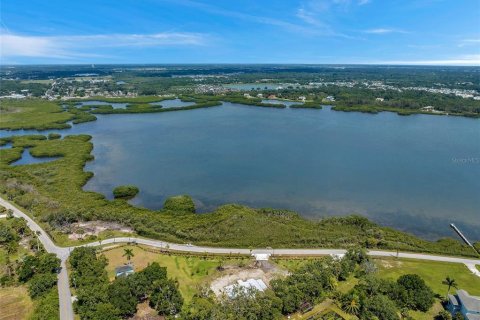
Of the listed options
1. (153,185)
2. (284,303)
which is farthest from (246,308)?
(153,185)

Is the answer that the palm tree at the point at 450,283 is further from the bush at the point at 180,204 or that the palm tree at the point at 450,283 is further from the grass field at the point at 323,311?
the bush at the point at 180,204

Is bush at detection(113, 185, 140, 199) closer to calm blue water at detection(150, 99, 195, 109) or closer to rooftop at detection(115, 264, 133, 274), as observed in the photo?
rooftop at detection(115, 264, 133, 274)

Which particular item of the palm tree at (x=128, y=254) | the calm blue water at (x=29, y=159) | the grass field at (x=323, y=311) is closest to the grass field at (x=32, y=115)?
the calm blue water at (x=29, y=159)

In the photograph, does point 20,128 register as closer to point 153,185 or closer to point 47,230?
point 153,185

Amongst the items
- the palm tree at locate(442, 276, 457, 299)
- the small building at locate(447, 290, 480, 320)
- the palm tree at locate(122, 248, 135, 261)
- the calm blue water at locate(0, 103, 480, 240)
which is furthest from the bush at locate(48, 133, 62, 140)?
the small building at locate(447, 290, 480, 320)

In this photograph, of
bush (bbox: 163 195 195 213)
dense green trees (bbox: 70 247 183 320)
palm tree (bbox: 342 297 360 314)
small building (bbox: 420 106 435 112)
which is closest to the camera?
dense green trees (bbox: 70 247 183 320)
